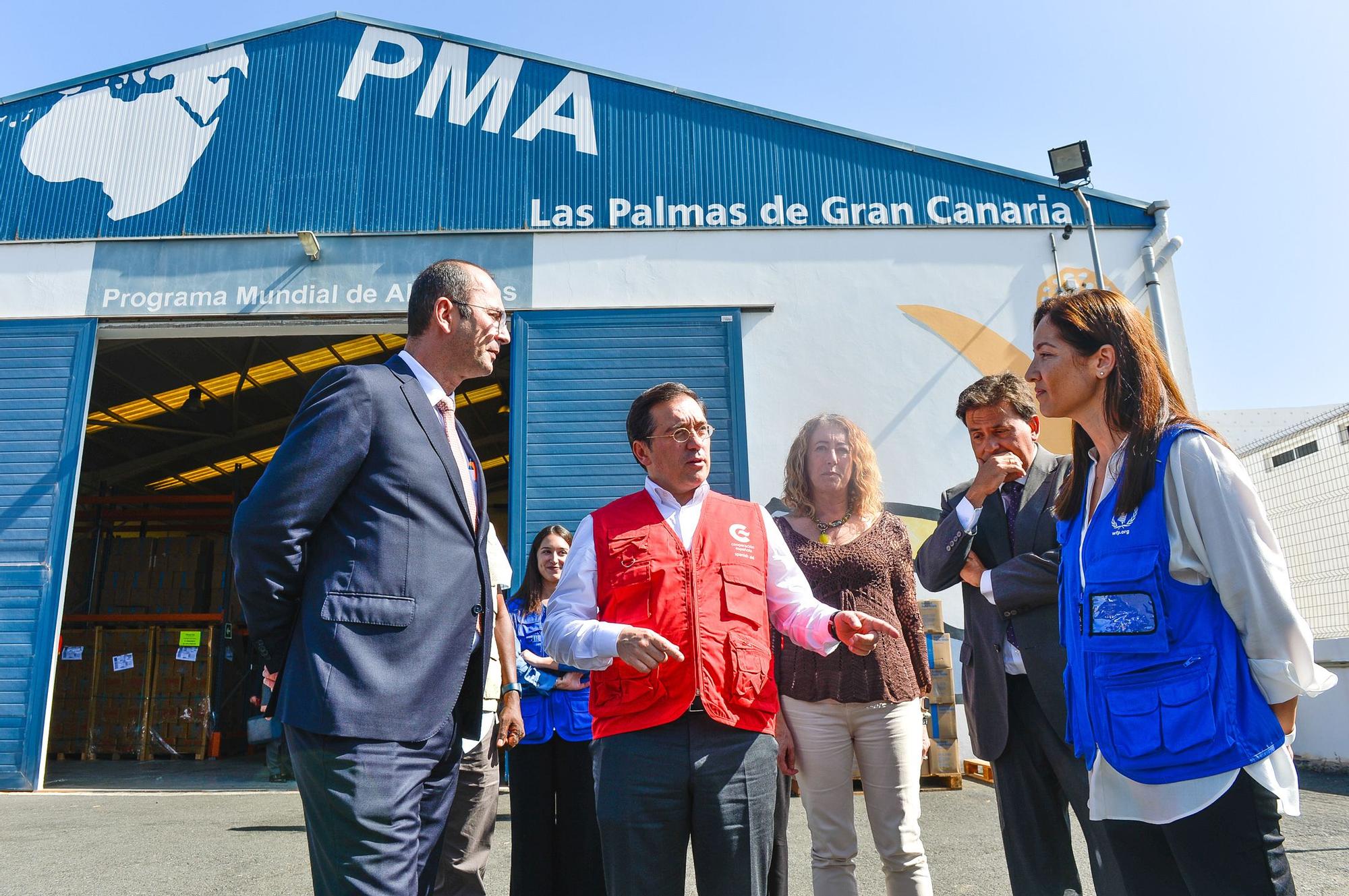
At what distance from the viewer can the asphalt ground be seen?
4316 mm

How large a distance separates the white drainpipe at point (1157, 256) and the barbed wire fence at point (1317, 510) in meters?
1.54

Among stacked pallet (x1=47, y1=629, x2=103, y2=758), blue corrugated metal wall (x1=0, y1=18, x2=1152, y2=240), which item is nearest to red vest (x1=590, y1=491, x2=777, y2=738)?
blue corrugated metal wall (x1=0, y1=18, x2=1152, y2=240)

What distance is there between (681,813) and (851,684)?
1.11 meters

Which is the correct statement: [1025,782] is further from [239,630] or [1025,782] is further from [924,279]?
[239,630]

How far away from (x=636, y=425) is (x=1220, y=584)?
154cm

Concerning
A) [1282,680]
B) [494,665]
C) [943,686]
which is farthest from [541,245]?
[1282,680]

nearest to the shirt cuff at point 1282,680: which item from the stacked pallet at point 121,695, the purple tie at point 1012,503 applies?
the purple tie at point 1012,503

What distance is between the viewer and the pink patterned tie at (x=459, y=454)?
2.26m

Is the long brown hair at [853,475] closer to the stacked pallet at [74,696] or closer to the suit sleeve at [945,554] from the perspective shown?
the suit sleeve at [945,554]

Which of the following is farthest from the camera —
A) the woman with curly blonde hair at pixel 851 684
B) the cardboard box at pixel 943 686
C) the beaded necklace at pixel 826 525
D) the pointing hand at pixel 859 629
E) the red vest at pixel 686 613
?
the cardboard box at pixel 943 686

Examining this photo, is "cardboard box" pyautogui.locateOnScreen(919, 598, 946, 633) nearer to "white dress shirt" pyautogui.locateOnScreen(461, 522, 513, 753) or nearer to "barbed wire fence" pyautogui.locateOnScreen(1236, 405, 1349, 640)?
"barbed wire fence" pyautogui.locateOnScreen(1236, 405, 1349, 640)

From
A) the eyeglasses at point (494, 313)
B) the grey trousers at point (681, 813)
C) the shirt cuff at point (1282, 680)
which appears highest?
the eyeglasses at point (494, 313)

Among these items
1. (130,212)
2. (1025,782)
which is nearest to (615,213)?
(130,212)

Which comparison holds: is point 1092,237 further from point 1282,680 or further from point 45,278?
point 45,278
